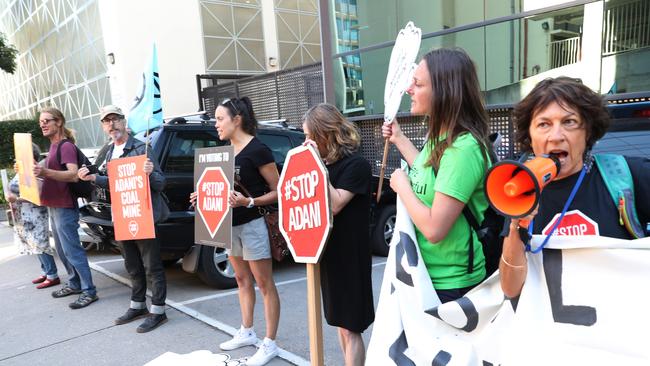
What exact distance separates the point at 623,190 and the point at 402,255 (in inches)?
30.3

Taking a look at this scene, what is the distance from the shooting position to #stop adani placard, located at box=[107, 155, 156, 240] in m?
3.74

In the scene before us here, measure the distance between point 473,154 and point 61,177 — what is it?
417cm

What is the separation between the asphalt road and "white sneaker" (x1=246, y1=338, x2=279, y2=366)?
67 mm

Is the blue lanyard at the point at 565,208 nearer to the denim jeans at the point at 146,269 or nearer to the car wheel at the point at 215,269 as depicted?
the denim jeans at the point at 146,269

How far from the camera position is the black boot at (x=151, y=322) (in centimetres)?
397

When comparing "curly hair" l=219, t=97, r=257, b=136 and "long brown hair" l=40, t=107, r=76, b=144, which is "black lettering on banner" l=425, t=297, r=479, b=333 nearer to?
"curly hair" l=219, t=97, r=257, b=136

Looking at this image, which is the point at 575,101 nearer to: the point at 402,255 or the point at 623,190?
the point at 623,190

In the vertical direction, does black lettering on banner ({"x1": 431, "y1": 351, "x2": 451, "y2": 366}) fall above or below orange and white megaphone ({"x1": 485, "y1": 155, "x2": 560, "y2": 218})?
below

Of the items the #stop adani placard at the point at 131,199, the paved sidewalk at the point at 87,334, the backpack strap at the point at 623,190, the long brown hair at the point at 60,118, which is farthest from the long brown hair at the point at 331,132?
the long brown hair at the point at 60,118

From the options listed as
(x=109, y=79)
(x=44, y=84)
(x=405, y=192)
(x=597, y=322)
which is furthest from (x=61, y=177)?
(x=44, y=84)

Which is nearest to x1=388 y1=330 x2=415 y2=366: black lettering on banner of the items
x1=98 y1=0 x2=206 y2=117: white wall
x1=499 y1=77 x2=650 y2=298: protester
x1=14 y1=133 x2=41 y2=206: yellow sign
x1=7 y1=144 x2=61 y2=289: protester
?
x1=499 y1=77 x2=650 y2=298: protester

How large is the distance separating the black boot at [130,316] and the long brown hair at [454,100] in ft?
11.8

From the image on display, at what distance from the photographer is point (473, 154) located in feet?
5.31

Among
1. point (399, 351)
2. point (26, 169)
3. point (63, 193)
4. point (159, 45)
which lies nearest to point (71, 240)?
point (63, 193)
